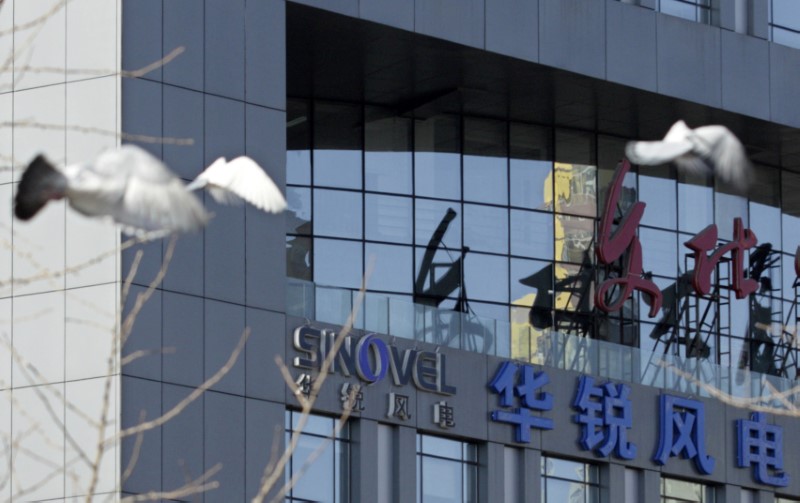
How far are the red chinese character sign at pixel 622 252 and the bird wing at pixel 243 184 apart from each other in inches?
1008

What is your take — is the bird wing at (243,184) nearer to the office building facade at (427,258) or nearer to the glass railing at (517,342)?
the office building facade at (427,258)

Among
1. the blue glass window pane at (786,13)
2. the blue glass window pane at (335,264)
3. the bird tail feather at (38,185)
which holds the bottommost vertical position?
the bird tail feather at (38,185)

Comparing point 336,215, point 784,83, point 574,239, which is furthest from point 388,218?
point 784,83

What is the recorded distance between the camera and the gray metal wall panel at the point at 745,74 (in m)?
36.8

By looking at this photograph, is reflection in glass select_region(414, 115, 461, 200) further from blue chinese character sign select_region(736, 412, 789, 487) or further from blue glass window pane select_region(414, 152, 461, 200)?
blue chinese character sign select_region(736, 412, 789, 487)

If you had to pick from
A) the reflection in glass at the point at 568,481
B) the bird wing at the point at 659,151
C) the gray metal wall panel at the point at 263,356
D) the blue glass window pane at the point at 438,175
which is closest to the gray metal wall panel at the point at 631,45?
the blue glass window pane at the point at 438,175

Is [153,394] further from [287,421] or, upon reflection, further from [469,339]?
[469,339]

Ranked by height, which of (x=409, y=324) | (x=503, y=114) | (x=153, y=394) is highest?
(x=503, y=114)

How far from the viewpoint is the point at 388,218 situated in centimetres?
3566

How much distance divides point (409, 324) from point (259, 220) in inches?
159

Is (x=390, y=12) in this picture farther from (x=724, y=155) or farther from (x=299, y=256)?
(x=724, y=155)

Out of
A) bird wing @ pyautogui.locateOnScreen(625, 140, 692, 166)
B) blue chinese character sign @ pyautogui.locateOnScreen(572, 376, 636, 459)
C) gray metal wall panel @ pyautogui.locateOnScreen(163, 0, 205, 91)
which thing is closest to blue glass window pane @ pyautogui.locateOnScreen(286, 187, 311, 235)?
blue chinese character sign @ pyautogui.locateOnScreen(572, 376, 636, 459)

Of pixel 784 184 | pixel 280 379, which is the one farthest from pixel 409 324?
pixel 784 184

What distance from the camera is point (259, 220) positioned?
29062 millimetres
